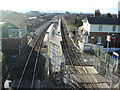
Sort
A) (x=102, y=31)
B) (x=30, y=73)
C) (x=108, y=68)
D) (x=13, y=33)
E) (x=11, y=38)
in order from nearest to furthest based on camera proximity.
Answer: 1. (x=30, y=73)
2. (x=108, y=68)
3. (x=11, y=38)
4. (x=13, y=33)
5. (x=102, y=31)

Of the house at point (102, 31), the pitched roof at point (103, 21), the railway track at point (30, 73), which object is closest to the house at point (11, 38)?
the railway track at point (30, 73)

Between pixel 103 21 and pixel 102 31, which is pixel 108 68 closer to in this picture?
pixel 102 31

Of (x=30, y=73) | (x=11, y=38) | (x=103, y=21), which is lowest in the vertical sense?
(x=30, y=73)

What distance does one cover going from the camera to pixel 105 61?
1809cm

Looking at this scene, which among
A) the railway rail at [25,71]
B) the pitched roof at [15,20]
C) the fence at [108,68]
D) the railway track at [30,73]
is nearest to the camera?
the railway track at [30,73]

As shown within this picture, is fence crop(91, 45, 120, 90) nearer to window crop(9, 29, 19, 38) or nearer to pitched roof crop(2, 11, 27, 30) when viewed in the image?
window crop(9, 29, 19, 38)

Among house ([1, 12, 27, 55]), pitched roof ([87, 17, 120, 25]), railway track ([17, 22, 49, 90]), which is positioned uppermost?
pitched roof ([87, 17, 120, 25])

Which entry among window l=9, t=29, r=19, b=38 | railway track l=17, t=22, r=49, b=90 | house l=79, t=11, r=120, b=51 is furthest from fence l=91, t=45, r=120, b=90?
window l=9, t=29, r=19, b=38

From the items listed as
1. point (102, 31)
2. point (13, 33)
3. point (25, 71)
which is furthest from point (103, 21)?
point (25, 71)

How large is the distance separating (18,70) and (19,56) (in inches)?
178

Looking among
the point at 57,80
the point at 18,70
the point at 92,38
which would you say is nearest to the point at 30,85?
the point at 57,80

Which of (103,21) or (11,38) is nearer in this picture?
(11,38)

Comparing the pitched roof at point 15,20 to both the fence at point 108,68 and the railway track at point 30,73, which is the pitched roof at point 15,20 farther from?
the fence at point 108,68

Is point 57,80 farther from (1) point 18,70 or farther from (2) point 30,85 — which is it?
(1) point 18,70
